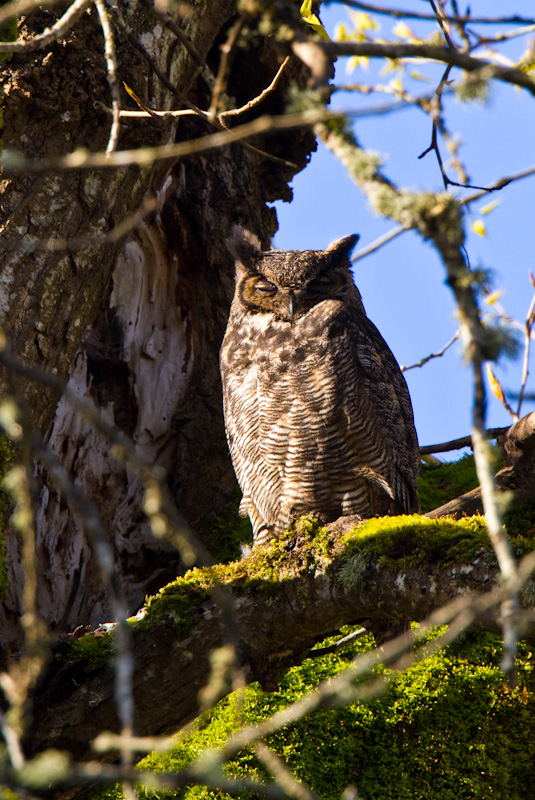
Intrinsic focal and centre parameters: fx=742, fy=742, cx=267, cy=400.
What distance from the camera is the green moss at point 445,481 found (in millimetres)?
4410

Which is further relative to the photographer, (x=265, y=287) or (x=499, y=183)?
(x=265, y=287)

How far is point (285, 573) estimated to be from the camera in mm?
2627

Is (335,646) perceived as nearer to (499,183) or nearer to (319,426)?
(319,426)

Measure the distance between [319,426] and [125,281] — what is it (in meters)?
1.64

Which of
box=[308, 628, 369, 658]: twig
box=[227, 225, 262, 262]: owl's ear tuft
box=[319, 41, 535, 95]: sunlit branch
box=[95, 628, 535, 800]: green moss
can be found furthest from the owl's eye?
box=[319, 41, 535, 95]: sunlit branch

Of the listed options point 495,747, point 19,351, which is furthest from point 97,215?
point 495,747

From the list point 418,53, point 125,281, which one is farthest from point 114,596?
point 125,281

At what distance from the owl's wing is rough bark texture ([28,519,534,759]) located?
0.86 metres

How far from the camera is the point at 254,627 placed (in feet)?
8.44

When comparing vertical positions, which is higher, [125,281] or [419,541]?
[125,281]

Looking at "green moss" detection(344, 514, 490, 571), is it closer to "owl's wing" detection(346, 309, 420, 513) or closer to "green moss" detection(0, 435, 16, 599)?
"owl's wing" detection(346, 309, 420, 513)

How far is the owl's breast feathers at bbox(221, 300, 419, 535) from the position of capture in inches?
135

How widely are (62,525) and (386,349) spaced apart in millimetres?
1896

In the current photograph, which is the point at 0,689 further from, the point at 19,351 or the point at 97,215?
the point at 97,215
